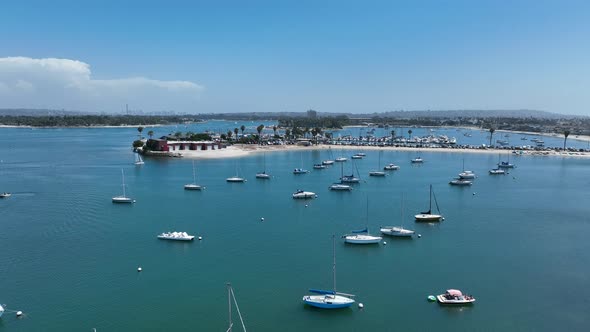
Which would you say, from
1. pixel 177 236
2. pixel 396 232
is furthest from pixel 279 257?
pixel 396 232

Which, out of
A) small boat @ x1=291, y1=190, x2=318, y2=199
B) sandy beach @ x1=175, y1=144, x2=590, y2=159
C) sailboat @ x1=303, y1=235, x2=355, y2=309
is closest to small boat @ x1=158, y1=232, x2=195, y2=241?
sailboat @ x1=303, y1=235, x2=355, y2=309

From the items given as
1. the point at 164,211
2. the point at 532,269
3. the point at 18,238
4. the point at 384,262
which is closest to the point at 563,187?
the point at 532,269

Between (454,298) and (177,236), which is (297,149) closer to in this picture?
(177,236)

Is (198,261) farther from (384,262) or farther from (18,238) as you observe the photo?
(18,238)

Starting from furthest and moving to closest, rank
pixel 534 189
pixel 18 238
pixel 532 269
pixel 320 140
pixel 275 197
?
1. pixel 320 140
2. pixel 534 189
3. pixel 275 197
4. pixel 18 238
5. pixel 532 269

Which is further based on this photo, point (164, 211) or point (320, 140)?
point (320, 140)

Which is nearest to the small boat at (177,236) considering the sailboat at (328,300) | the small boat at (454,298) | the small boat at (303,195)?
the sailboat at (328,300)

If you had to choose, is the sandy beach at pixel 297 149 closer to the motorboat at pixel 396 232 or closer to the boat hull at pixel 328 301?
the motorboat at pixel 396 232

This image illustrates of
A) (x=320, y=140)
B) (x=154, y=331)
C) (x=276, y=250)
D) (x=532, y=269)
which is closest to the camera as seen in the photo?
(x=154, y=331)
